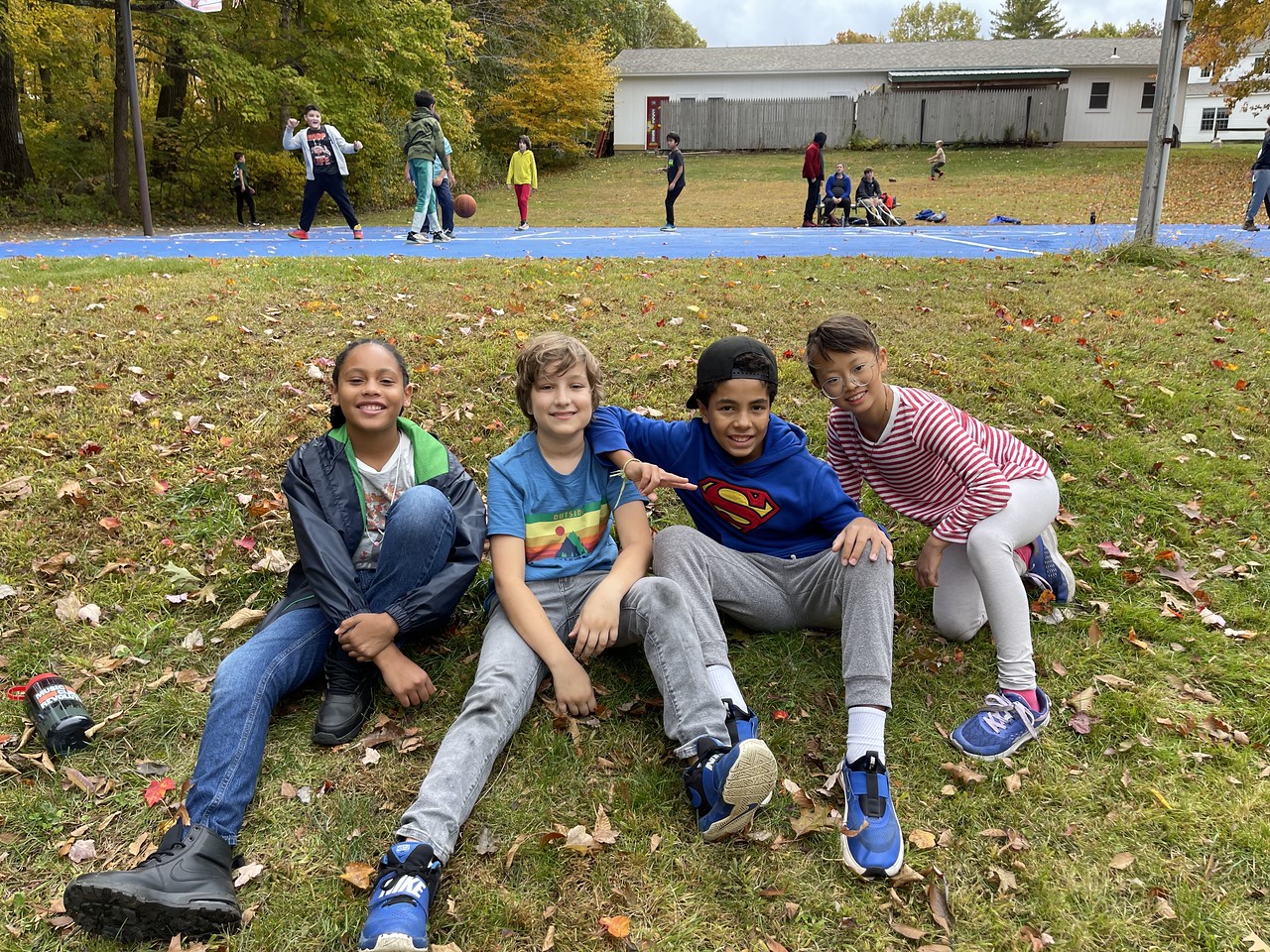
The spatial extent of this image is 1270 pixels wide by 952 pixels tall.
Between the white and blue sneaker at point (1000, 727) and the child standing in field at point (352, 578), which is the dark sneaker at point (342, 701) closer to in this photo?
the child standing in field at point (352, 578)

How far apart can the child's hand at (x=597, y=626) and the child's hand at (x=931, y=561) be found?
1268 mm

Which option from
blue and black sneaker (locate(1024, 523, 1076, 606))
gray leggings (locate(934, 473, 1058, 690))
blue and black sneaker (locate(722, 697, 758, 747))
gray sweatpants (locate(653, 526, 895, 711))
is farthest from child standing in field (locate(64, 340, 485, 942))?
blue and black sneaker (locate(1024, 523, 1076, 606))

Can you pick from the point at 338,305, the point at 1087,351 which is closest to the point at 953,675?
the point at 1087,351

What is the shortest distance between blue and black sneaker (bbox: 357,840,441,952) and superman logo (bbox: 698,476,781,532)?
5.51 feet

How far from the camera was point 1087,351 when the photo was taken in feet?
21.2

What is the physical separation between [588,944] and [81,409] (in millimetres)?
4671

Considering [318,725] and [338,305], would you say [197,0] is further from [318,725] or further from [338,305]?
[318,725]

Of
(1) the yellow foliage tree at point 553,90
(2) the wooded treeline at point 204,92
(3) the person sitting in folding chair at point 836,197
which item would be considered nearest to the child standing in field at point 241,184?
(2) the wooded treeline at point 204,92

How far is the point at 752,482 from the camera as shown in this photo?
334 cm

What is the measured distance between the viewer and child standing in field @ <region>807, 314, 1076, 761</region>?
123 inches

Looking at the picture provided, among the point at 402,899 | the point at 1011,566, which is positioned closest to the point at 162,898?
the point at 402,899

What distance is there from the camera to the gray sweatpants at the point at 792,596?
9.53ft

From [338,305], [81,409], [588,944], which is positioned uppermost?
[338,305]

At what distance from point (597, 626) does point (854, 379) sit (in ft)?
4.43
